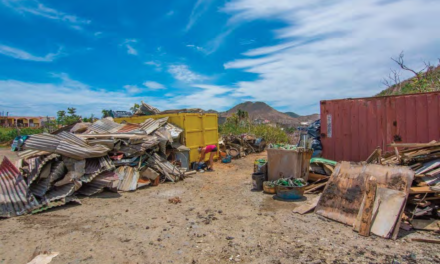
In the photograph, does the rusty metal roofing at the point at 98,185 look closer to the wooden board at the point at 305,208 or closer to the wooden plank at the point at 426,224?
the wooden board at the point at 305,208

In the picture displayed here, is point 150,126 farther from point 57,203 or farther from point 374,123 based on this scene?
point 374,123

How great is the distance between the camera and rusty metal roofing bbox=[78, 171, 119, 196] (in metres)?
6.52

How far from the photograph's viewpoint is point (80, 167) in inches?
251

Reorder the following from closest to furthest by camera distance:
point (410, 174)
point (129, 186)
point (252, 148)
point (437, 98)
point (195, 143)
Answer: point (410, 174) < point (437, 98) < point (129, 186) < point (195, 143) < point (252, 148)

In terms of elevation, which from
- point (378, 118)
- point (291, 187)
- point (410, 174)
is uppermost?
point (378, 118)

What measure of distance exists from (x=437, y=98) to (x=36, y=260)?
8393 millimetres

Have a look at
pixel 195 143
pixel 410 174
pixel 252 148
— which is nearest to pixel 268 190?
pixel 410 174

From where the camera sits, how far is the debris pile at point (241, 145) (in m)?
13.0

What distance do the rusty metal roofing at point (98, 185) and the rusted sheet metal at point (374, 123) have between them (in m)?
6.07

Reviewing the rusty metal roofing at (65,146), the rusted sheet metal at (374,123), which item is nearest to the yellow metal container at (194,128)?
the rusty metal roofing at (65,146)

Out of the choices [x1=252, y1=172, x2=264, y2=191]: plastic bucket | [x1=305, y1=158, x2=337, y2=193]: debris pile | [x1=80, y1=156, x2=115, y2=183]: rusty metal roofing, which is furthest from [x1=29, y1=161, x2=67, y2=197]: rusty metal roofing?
[x1=305, y1=158, x2=337, y2=193]: debris pile

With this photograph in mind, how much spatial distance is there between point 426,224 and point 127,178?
6544mm

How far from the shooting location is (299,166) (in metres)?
6.56

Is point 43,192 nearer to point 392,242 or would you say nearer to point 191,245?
point 191,245
